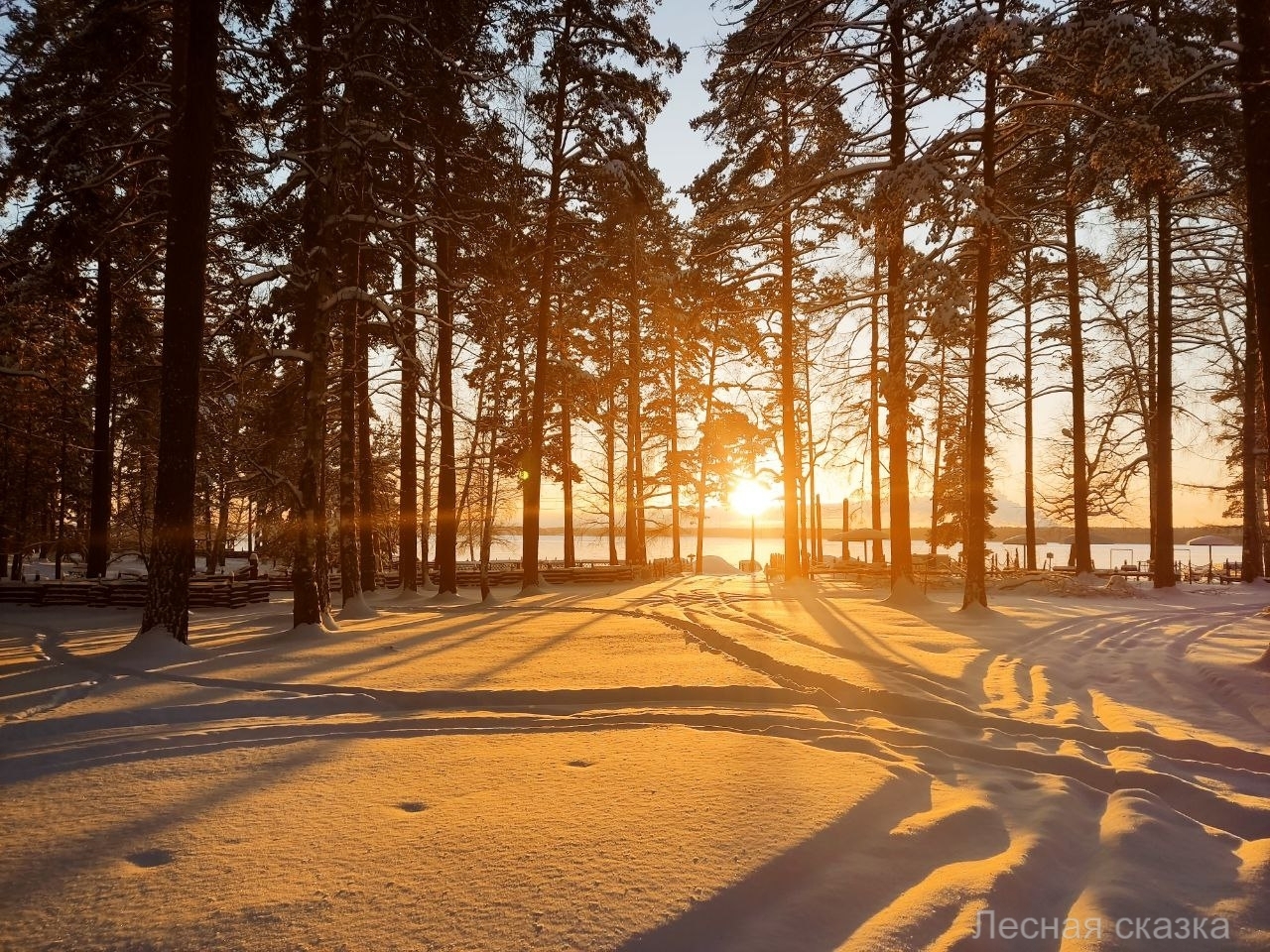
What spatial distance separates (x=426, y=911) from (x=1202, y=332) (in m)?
28.5

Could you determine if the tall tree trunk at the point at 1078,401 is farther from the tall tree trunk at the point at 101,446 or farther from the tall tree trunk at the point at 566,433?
the tall tree trunk at the point at 101,446

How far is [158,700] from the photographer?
634 centimetres

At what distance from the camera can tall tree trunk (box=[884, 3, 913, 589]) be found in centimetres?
1266

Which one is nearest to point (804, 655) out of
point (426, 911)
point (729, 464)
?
point (426, 911)

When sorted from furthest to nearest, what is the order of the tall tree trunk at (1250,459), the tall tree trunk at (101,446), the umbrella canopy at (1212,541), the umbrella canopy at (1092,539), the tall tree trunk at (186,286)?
the umbrella canopy at (1092,539), the umbrella canopy at (1212,541), the tall tree trunk at (1250,459), the tall tree trunk at (101,446), the tall tree trunk at (186,286)

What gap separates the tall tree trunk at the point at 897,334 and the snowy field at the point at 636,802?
721 cm

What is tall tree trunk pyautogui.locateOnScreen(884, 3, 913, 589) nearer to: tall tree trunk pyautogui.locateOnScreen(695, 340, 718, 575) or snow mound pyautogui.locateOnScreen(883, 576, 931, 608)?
snow mound pyautogui.locateOnScreen(883, 576, 931, 608)

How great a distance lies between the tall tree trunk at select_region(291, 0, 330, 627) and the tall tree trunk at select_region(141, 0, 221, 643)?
5.56ft

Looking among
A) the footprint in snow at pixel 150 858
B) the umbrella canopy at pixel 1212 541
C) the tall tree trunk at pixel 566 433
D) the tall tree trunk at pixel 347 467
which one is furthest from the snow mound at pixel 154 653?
the umbrella canopy at pixel 1212 541

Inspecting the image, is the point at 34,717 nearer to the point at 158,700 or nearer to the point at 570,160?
the point at 158,700

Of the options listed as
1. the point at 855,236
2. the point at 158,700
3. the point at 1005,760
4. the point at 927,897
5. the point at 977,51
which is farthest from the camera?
the point at 855,236

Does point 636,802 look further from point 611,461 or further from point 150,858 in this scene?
point 611,461

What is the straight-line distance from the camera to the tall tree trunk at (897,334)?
12.7 m

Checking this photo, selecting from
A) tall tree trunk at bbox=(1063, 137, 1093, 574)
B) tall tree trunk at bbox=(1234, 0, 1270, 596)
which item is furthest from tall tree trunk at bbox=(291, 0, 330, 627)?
tall tree trunk at bbox=(1063, 137, 1093, 574)
